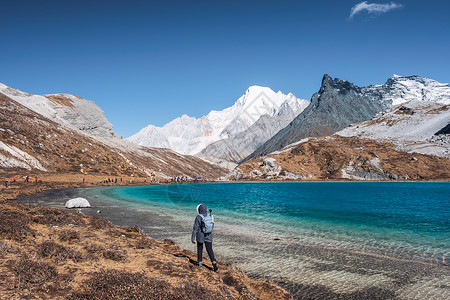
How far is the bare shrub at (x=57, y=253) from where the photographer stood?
1112cm

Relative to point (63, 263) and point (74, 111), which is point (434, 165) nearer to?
point (63, 263)

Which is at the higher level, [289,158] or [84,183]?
[289,158]

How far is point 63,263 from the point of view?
10.7m

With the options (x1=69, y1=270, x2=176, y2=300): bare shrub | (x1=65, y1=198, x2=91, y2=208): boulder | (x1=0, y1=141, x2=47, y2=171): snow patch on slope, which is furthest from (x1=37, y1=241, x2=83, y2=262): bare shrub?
(x1=0, y1=141, x2=47, y2=171): snow patch on slope

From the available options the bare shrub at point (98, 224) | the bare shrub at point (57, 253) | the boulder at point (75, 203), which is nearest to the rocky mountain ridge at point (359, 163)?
the boulder at point (75, 203)

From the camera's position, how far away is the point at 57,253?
1131 cm

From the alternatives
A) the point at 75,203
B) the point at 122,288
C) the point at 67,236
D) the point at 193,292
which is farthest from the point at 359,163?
the point at 122,288

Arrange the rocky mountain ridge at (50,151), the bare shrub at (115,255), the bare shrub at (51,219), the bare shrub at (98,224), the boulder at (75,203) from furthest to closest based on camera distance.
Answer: the rocky mountain ridge at (50,151) < the boulder at (75,203) < the bare shrub at (98,224) < the bare shrub at (51,219) < the bare shrub at (115,255)

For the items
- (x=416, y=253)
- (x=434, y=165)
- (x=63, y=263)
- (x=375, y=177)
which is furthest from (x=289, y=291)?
(x=434, y=165)

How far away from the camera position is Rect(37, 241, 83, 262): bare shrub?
11.1 meters

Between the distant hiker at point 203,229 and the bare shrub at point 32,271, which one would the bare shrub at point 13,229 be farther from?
the distant hiker at point 203,229

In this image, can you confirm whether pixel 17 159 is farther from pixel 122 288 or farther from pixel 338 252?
pixel 338 252

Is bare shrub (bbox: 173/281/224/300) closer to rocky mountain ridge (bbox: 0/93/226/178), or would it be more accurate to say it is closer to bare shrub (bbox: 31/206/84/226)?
bare shrub (bbox: 31/206/84/226)

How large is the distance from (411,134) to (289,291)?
728 ft
